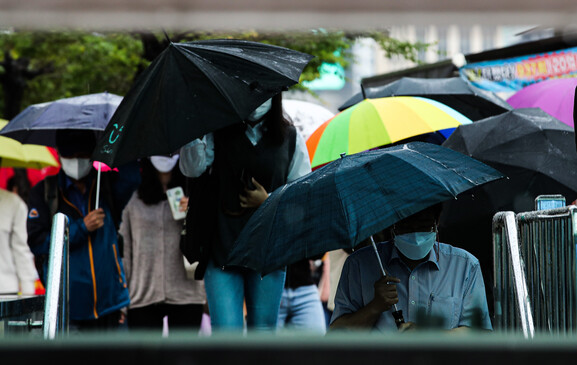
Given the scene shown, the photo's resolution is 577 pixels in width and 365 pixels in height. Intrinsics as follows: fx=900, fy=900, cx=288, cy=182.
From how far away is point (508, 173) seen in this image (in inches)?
239

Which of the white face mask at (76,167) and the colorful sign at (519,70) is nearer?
the white face mask at (76,167)

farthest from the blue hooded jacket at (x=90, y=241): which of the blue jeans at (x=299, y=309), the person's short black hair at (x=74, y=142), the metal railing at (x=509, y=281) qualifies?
the metal railing at (x=509, y=281)

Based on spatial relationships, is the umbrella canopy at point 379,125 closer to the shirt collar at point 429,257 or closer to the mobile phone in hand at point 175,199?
the mobile phone in hand at point 175,199

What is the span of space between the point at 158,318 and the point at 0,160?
3415mm

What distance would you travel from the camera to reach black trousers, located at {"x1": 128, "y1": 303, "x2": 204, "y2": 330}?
7.59 meters

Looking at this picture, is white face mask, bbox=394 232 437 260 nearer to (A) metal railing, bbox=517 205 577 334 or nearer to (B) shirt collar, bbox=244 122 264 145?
(A) metal railing, bbox=517 205 577 334

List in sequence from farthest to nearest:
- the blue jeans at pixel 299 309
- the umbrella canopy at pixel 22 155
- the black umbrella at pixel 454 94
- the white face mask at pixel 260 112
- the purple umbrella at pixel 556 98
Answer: the umbrella canopy at pixel 22 155 → the black umbrella at pixel 454 94 → the purple umbrella at pixel 556 98 → the blue jeans at pixel 299 309 → the white face mask at pixel 260 112

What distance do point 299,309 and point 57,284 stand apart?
10.4ft

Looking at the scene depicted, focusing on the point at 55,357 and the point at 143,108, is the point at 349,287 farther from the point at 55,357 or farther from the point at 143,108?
the point at 55,357

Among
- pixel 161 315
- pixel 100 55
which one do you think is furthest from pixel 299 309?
pixel 100 55

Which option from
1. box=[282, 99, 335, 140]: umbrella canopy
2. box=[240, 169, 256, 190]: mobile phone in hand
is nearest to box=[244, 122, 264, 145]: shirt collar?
box=[240, 169, 256, 190]: mobile phone in hand

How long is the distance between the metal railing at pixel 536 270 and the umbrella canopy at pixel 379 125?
233 cm

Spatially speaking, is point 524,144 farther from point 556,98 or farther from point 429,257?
point 556,98

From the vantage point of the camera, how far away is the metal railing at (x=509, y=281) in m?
4.23
